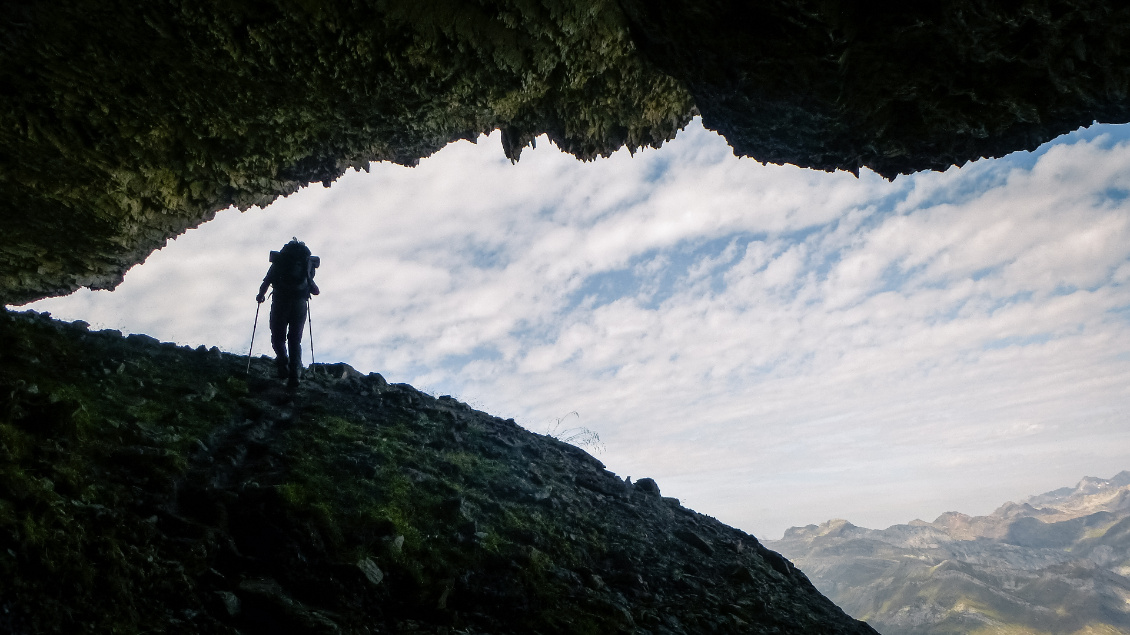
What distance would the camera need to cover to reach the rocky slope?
17.3ft

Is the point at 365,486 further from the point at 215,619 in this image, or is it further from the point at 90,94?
the point at 90,94

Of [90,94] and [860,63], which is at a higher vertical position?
[90,94]

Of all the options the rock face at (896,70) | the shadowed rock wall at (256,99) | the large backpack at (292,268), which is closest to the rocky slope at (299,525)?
the large backpack at (292,268)

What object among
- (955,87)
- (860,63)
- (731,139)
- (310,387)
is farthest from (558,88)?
(310,387)

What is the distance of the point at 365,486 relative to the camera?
8.70m

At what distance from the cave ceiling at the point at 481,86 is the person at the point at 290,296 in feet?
5.66

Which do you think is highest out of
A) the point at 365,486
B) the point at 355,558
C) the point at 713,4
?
the point at 713,4

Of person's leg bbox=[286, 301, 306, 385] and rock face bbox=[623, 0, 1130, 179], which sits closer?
rock face bbox=[623, 0, 1130, 179]

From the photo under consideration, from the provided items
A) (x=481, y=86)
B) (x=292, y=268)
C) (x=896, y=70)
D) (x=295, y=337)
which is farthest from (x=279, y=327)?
(x=896, y=70)

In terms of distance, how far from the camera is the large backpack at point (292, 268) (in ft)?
41.7

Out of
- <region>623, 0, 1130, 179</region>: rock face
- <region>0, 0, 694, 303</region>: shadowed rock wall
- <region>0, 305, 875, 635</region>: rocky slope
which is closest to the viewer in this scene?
<region>0, 305, 875, 635</region>: rocky slope

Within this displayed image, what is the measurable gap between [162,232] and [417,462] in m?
7.84

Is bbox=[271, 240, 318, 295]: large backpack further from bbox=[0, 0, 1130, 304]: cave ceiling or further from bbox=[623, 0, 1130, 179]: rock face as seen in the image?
bbox=[623, 0, 1130, 179]: rock face

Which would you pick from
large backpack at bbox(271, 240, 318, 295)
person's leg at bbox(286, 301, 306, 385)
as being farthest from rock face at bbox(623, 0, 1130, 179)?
person's leg at bbox(286, 301, 306, 385)
